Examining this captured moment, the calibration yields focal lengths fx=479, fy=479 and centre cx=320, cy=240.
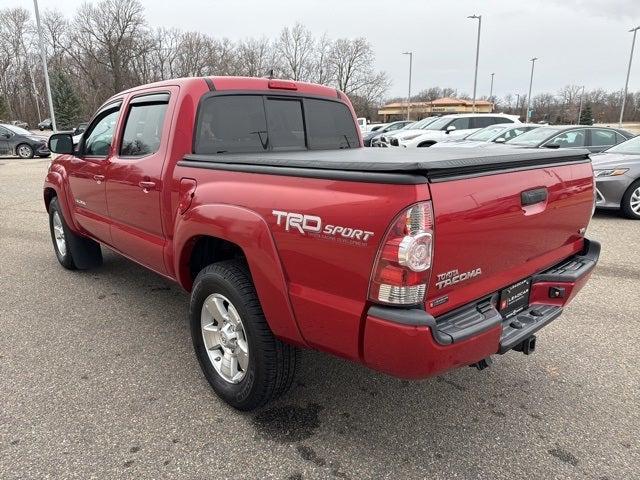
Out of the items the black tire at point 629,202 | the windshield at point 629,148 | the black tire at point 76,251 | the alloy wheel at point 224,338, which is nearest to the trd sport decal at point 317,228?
the alloy wheel at point 224,338

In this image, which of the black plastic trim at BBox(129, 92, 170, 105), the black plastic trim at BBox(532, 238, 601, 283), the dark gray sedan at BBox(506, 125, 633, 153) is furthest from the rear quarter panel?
the dark gray sedan at BBox(506, 125, 633, 153)

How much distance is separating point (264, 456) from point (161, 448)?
532 mm

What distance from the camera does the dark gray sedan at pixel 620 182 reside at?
7676 millimetres

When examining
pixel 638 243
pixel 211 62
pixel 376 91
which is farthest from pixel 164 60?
pixel 638 243

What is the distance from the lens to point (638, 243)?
6.44 metres

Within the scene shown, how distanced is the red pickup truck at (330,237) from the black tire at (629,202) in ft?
19.2

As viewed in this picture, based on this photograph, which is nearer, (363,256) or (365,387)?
(363,256)

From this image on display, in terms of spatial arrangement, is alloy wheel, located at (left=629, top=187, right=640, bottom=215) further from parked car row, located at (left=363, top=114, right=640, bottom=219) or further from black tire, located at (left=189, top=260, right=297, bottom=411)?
black tire, located at (left=189, top=260, right=297, bottom=411)

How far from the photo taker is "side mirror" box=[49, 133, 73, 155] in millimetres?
4617

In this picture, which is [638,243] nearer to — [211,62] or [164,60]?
[211,62]

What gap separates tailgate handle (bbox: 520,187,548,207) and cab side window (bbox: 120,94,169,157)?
92.5 inches

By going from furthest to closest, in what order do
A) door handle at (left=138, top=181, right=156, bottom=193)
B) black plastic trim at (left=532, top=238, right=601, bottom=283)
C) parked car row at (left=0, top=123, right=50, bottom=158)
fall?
parked car row at (left=0, top=123, right=50, bottom=158) < door handle at (left=138, top=181, right=156, bottom=193) < black plastic trim at (left=532, top=238, right=601, bottom=283)

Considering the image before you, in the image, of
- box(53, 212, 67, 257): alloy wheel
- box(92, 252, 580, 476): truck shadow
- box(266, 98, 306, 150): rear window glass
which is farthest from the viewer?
box(53, 212, 67, 257): alloy wheel

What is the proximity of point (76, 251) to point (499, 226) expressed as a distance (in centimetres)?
453
